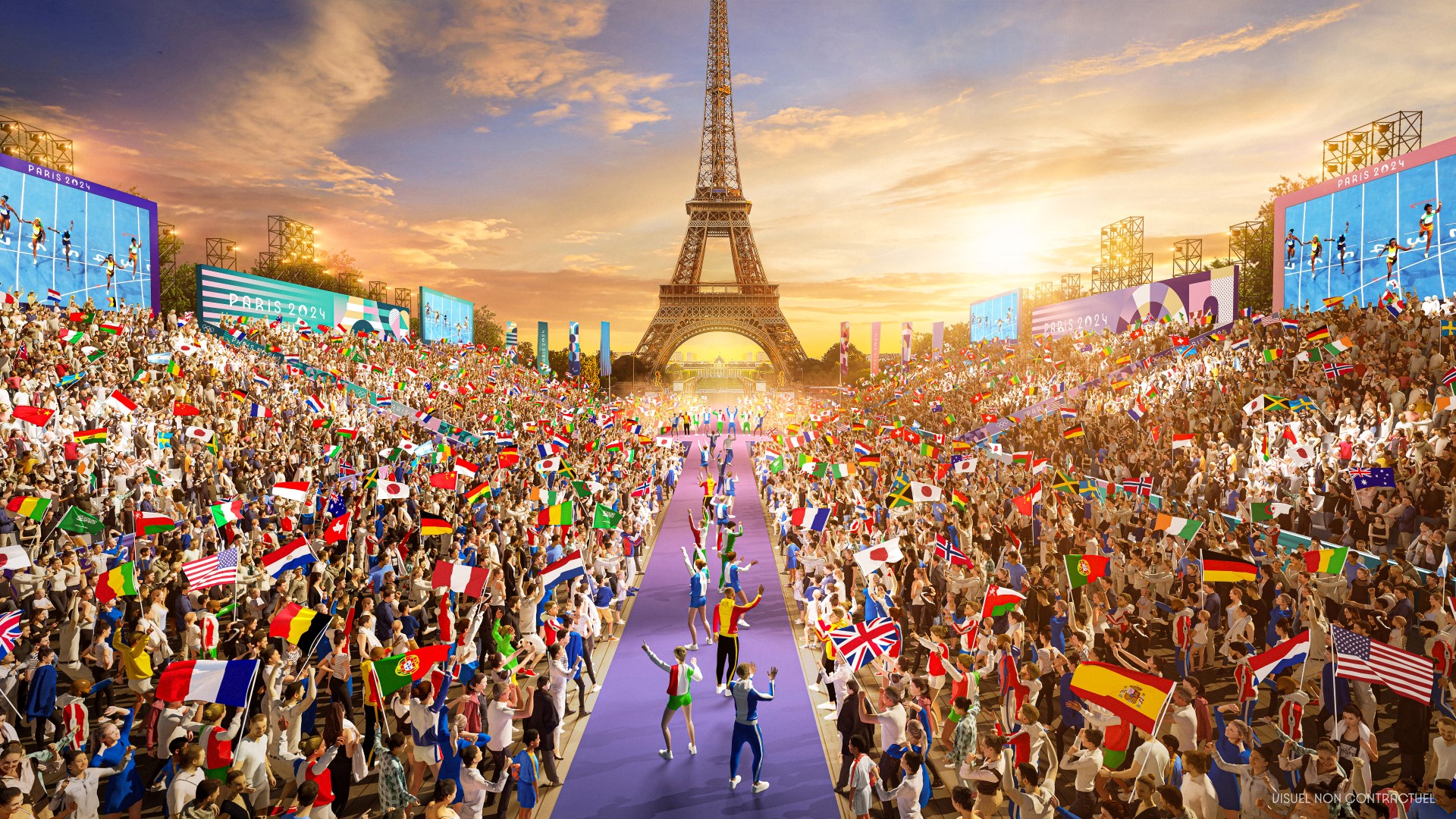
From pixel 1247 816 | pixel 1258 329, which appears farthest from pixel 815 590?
pixel 1258 329

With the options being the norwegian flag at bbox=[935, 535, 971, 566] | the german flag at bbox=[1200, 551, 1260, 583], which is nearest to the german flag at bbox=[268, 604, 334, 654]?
the norwegian flag at bbox=[935, 535, 971, 566]

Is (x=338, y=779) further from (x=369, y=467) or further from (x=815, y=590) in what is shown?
(x=369, y=467)

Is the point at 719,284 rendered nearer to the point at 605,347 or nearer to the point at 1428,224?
the point at 605,347

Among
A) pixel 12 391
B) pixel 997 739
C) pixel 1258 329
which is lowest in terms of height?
pixel 997 739

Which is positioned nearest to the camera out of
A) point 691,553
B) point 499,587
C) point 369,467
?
point 499,587

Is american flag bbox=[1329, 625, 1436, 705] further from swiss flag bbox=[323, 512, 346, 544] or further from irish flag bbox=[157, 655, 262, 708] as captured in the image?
swiss flag bbox=[323, 512, 346, 544]

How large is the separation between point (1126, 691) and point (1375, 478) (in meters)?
9.35

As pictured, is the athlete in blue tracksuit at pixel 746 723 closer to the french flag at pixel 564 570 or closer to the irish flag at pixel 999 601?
the irish flag at pixel 999 601

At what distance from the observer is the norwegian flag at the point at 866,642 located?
30.3 feet

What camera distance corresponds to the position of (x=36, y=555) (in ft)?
41.3

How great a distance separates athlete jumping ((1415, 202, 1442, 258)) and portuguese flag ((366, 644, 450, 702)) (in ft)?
83.8

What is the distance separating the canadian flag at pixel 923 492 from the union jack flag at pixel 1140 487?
431 cm

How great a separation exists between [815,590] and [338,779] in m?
7.61

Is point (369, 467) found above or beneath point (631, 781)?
above
